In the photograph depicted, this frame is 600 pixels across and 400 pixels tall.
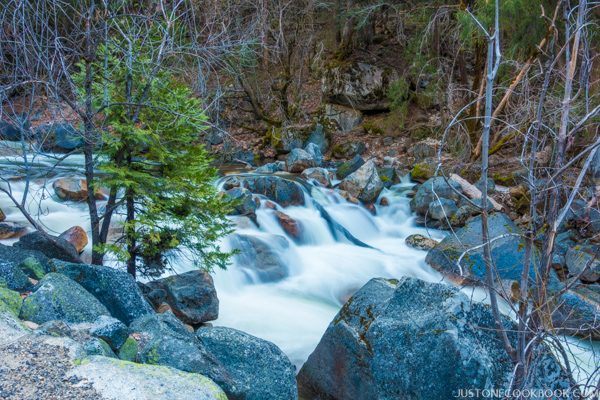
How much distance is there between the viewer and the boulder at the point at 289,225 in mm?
8718

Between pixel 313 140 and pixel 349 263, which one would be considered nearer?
pixel 349 263

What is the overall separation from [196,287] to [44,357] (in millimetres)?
3359

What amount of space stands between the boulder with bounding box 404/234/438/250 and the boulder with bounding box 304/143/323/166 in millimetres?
4706

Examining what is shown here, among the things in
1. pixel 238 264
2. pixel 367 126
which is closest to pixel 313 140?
pixel 367 126

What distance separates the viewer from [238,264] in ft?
23.5

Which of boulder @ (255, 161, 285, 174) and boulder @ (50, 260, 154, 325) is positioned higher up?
boulder @ (50, 260, 154, 325)

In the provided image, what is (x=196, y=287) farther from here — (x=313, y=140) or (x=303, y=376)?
(x=313, y=140)

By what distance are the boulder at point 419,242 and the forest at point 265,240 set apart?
2.5 inches

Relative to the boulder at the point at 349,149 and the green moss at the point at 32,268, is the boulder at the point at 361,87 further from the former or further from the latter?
the green moss at the point at 32,268

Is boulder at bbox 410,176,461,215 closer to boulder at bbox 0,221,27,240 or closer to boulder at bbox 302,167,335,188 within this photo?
boulder at bbox 302,167,335,188

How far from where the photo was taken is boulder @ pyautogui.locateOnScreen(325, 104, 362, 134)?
1575 cm

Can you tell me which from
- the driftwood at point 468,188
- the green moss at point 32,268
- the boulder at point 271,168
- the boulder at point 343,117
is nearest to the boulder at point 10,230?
the green moss at point 32,268

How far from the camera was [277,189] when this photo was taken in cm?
988

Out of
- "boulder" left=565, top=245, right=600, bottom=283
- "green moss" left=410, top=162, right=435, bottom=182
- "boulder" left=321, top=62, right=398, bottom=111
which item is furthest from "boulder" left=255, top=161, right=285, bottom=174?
"boulder" left=565, top=245, right=600, bottom=283
